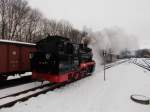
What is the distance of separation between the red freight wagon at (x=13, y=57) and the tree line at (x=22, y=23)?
1886 centimetres

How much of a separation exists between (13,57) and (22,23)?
3152 cm

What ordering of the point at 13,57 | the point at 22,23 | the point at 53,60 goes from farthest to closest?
the point at 22,23 → the point at 13,57 → the point at 53,60

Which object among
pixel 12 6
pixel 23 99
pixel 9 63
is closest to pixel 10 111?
pixel 23 99

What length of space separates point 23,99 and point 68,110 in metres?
2.28

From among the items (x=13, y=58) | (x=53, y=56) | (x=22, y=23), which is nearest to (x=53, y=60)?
(x=53, y=56)

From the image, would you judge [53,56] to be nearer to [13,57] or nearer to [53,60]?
[53,60]

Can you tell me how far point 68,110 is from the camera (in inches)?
246

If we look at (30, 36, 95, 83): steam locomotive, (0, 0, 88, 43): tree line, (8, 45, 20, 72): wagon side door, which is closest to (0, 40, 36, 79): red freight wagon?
(8, 45, 20, 72): wagon side door

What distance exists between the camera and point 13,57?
1179 cm

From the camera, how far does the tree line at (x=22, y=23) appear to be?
36.3 metres

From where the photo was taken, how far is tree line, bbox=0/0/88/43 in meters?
36.3

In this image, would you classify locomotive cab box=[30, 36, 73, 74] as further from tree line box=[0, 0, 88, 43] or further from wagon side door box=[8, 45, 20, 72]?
tree line box=[0, 0, 88, 43]

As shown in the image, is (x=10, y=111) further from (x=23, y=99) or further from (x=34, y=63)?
(x=34, y=63)

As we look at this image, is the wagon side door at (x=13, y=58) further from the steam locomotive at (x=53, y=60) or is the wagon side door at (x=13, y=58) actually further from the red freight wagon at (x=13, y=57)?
the steam locomotive at (x=53, y=60)
